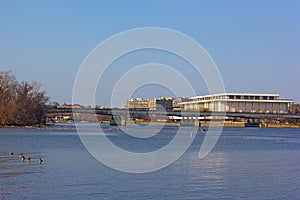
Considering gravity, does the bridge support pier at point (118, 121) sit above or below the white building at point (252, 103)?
below

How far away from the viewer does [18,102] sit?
371ft

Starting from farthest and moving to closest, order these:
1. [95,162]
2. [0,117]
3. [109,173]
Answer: [0,117]
[95,162]
[109,173]

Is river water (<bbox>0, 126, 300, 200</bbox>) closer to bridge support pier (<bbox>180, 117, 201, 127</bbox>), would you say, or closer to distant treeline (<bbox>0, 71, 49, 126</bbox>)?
distant treeline (<bbox>0, 71, 49, 126</bbox>)

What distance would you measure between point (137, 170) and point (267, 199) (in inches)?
444

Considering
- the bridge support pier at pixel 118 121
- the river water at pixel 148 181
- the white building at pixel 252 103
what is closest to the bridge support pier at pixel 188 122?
the white building at pixel 252 103

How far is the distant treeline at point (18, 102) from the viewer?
112 metres

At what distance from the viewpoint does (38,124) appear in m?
125

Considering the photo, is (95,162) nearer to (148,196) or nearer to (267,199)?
(148,196)

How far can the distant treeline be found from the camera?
112 m

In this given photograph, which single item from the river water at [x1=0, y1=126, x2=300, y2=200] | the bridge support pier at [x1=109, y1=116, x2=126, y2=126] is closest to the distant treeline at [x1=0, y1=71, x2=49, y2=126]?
the bridge support pier at [x1=109, y1=116, x2=126, y2=126]

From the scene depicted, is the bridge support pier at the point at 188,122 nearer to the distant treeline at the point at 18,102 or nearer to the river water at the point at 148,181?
the distant treeline at the point at 18,102

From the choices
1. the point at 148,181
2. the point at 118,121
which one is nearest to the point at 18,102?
the point at 118,121

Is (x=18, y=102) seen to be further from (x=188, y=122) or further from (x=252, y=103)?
(x=252, y=103)

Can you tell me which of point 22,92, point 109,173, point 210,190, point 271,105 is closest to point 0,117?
point 22,92
